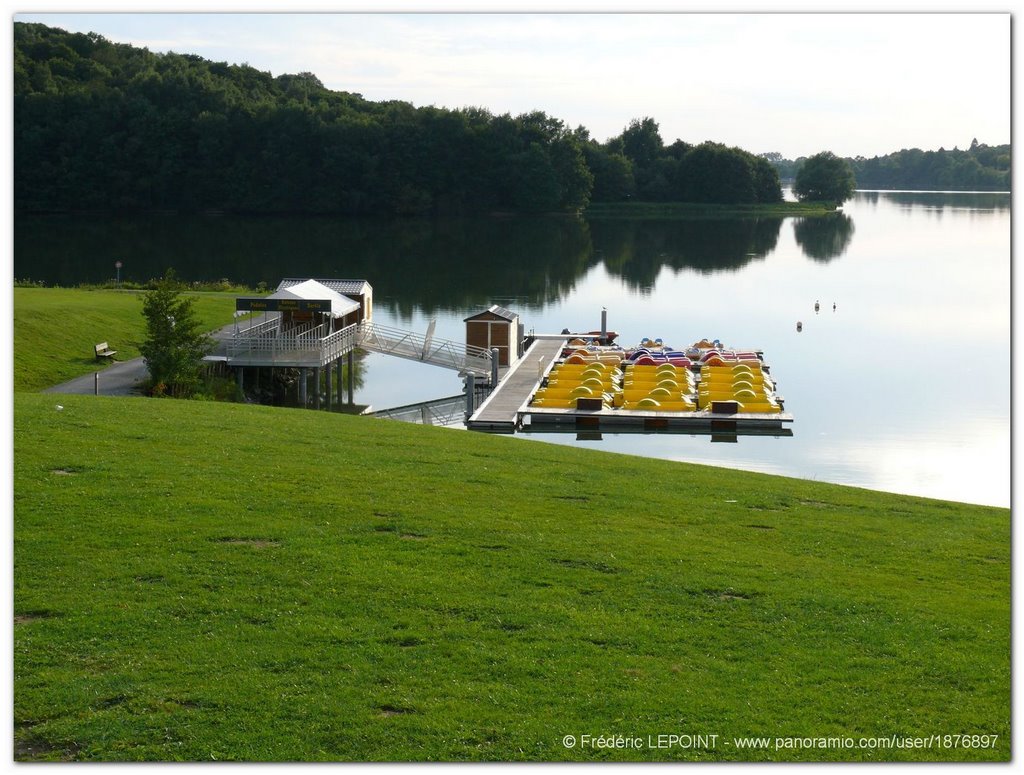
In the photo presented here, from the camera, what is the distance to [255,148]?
380ft

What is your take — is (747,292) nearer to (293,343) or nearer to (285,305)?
(285,305)

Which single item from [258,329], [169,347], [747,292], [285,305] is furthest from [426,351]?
[747,292]

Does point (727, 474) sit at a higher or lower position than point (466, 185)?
lower

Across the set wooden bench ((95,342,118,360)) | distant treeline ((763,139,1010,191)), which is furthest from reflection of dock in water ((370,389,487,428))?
distant treeline ((763,139,1010,191))

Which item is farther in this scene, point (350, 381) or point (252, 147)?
point (252, 147)

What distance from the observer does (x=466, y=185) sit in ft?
407

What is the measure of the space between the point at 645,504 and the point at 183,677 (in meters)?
7.76

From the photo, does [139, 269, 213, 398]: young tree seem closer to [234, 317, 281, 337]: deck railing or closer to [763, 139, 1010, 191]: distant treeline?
[234, 317, 281, 337]: deck railing

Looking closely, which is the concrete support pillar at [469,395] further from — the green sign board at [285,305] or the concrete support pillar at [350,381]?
the green sign board at [285,305]

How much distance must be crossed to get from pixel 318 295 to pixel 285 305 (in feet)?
7.79

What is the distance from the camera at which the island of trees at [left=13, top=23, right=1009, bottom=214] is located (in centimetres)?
10388

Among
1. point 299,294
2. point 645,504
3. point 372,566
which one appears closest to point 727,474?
point 645,504

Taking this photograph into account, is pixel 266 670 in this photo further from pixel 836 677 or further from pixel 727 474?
pixel 727 474

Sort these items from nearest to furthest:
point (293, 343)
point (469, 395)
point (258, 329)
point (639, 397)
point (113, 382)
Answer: point (113, 382) → point (469, 395) → point (639, 397) → point (293, 343) → point (258, 329)
